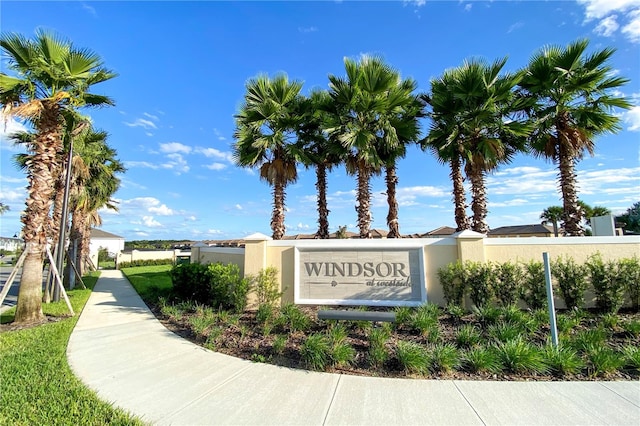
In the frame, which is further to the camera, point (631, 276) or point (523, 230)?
point (523, 230)

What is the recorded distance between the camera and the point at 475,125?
1054cm

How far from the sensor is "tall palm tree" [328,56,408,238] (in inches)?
406

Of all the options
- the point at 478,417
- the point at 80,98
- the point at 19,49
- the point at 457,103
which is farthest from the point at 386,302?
the point at 19,49

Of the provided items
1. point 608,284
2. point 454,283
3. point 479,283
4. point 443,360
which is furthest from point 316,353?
point 608,284

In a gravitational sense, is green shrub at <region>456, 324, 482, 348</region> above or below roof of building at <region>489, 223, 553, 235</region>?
below

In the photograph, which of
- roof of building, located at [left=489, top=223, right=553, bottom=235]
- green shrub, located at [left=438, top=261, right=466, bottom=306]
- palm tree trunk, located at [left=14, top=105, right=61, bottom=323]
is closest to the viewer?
green shrub, located at [left=438, top=261, right=466, bottom=306]

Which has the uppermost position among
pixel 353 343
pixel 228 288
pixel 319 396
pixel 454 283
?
pixel 454 283

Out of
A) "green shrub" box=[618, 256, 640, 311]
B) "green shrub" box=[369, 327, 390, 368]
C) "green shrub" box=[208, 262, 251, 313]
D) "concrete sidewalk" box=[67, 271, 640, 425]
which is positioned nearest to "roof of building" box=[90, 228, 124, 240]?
"green shrub" box=[208, 262, 251, 313]

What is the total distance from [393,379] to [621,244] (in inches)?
269

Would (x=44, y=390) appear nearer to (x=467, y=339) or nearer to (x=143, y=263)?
(x=467, y=339)

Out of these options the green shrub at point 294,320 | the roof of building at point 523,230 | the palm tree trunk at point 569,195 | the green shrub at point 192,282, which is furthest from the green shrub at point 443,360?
the roof of building at point 523,230

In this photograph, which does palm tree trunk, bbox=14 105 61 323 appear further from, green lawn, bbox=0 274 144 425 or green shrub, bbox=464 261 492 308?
green shrub, bbox=464 261 492 308

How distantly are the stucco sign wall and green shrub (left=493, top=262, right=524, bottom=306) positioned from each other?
156cm

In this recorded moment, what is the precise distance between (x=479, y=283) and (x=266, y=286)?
5048 millimetres
